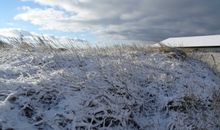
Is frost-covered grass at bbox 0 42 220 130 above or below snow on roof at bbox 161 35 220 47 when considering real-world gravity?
below

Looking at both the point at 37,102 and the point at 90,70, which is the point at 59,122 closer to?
the point at 37,102

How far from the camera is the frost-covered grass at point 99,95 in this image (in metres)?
4.37

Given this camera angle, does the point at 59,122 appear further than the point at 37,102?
No

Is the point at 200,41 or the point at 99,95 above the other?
the point at 200,41

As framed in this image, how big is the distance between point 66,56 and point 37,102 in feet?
8.73

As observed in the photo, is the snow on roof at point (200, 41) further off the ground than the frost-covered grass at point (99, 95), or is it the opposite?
the snow on roof at point (200, 41)

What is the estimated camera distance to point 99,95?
501 centimetres

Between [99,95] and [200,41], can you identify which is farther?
[200,41]

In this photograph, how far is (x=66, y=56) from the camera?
23.6 feet

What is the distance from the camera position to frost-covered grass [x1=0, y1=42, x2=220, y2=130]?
4371 millimetres

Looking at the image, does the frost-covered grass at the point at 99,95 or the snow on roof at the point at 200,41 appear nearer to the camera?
the frost-covered grass at the point at 99,95

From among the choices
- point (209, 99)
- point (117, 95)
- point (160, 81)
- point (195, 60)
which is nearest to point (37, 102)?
point (117, 95)

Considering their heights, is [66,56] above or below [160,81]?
above

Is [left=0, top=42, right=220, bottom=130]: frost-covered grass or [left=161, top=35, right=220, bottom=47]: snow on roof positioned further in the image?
[left=161, top=35, right=220, bottom=47]: snow on roof
